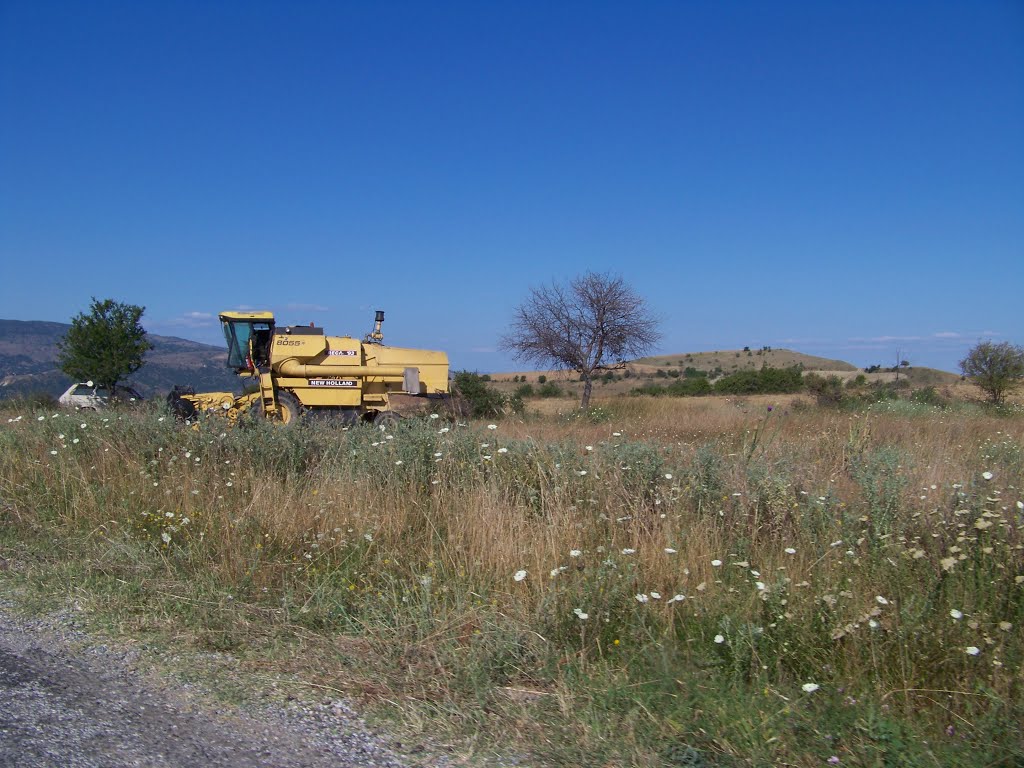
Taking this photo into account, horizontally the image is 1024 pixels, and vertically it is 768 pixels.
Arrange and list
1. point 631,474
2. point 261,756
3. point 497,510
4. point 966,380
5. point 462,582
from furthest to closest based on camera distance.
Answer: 1. point 966,380
2. point 631,474
3. point 497,510
4. point 462,582
5. point 261,756

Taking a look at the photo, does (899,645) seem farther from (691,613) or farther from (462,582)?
(462,582)

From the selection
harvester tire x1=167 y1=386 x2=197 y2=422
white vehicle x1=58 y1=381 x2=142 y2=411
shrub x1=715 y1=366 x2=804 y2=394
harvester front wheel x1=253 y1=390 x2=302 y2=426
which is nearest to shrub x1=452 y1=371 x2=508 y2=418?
harvester front wheel x1=253 y1=390 x2=302 y2=426

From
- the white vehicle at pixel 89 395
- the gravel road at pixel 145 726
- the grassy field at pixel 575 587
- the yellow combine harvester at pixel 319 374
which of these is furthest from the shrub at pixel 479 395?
the gravel road at pixel 145 726

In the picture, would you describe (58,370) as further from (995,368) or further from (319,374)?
(995,368)

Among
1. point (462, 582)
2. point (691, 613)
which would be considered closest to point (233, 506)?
point (462, 582)

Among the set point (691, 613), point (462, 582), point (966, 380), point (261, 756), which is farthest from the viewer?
point (966, 380)

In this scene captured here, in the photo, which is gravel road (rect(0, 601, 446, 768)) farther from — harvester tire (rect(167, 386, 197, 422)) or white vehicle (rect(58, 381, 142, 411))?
harvester tire (rect(167, 386, 197, 422))

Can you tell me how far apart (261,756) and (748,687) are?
2.22 m

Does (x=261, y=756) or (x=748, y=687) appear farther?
(x=748, y=687)

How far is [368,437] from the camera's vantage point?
8.03 meters

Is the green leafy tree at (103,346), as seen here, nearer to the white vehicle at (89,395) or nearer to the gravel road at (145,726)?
the white vehicle at (89,395)

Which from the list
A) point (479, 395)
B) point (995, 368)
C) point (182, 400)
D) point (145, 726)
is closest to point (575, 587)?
point (145, 726)

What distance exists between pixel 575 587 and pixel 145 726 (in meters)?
2.27

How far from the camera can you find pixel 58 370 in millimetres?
28562
